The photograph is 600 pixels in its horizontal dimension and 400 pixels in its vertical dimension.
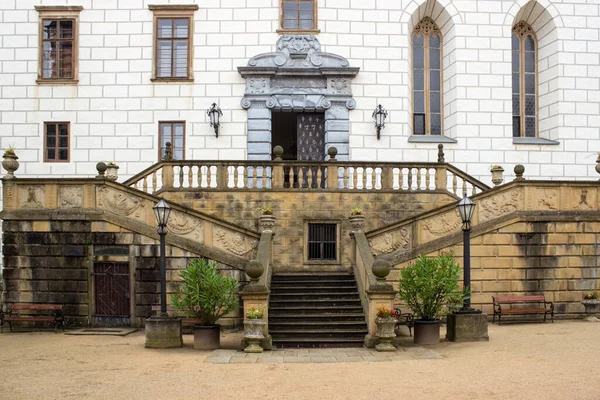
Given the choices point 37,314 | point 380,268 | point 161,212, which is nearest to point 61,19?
point 37,314

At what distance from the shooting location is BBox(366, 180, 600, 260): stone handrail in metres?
18.5

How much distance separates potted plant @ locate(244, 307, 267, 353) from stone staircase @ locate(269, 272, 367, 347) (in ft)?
3.44

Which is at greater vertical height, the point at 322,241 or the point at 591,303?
the point at 322,241

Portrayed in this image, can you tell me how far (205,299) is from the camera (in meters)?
14.9

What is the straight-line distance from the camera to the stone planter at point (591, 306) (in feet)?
61.8

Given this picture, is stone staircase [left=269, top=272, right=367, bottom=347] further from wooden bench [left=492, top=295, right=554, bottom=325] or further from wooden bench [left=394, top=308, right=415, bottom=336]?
wooden bench [left=492, top=295, right=554, bottom=325]

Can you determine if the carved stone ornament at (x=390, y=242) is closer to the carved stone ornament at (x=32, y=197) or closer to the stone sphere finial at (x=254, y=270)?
the stone sphere finial at (x=254, y=270)

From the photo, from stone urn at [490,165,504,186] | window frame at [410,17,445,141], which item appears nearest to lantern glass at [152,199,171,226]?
stone urn at [490,165,504,186]

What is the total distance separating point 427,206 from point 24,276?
37.8ft

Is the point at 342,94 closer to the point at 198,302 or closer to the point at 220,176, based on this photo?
the point at 220,176

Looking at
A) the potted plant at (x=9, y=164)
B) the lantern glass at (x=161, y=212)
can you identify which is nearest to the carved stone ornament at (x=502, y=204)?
the lantern glass at (x=161, y=212)

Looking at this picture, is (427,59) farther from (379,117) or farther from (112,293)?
(112,293)

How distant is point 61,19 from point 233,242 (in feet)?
39.8

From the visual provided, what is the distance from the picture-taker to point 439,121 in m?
25.9
